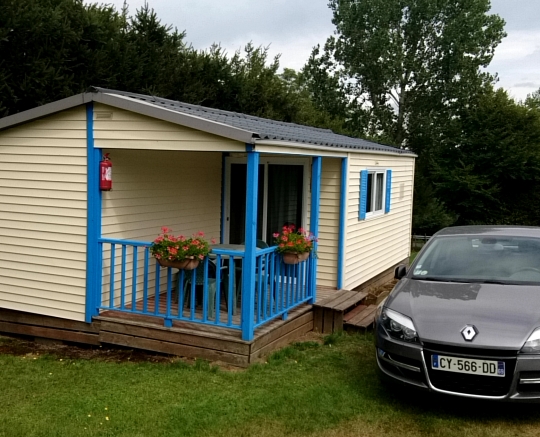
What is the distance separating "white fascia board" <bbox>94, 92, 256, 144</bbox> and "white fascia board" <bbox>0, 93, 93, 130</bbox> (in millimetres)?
200

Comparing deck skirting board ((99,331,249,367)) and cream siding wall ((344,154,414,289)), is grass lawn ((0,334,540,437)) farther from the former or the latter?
cream siding wall ((344,154,414,289))

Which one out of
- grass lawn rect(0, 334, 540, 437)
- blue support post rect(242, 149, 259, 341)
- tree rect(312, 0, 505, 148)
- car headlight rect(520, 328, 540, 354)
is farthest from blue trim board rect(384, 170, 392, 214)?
tree rect(312, 0, 505, 148)

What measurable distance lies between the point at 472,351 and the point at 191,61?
581 inches

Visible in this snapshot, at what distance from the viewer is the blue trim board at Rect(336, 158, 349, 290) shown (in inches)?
342

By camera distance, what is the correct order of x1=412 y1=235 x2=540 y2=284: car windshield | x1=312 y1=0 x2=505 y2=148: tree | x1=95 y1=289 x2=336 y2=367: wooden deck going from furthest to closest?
1. x1=312 y1=0 x2=505 y2=148: tree
2. x1=95 y1=289 x2=336 y2=367: wooden deck
3. x1=412 y1=235 x2=540 y2=284: car windshield

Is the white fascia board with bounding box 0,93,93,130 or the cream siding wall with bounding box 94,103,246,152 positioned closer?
Result: the cream siding wall with bounding box 94,103,246,152

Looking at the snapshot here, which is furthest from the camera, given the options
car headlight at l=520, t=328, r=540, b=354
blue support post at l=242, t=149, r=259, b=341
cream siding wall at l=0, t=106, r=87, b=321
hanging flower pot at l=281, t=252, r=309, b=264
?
hanging flower pot at l=281, t=252, r=309, b=264

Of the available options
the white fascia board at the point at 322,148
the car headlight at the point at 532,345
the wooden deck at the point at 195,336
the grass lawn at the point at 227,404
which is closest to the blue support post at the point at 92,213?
the wooden deck at the point at 195,336

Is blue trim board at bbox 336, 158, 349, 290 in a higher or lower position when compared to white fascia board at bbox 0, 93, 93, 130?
lower

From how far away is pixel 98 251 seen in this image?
6508 mm

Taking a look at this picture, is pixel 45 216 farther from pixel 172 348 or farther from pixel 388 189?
pixel 388 189

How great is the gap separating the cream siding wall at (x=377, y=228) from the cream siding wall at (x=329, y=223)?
0.73ft

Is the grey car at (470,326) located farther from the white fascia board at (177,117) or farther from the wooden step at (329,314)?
the white fascia board at (177,117)

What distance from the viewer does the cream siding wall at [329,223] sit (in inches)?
347
